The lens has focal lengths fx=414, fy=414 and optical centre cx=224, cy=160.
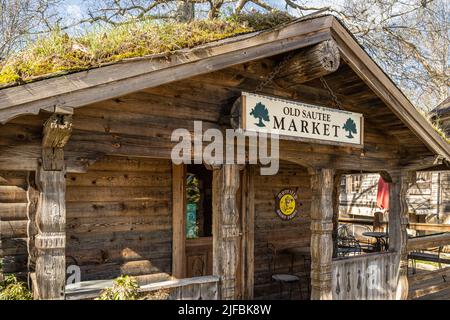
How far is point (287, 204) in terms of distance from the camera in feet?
28.5

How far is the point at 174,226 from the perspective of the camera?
688cm

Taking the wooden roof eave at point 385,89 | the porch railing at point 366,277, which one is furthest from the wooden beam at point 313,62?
the porch railing at point 366,277

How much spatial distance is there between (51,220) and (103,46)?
1838 mm

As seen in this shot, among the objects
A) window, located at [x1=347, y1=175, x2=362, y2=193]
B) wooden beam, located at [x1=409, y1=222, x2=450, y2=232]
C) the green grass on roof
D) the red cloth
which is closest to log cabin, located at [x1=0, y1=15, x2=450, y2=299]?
the green grass on roof

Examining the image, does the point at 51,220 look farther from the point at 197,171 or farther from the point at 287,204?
the point at 287,204

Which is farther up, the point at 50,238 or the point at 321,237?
the point at 50,238

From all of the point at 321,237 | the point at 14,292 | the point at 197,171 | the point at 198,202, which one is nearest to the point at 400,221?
the point at 321,237

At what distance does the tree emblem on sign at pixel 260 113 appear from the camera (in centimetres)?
529

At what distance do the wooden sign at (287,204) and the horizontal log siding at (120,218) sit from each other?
2566 millimetres

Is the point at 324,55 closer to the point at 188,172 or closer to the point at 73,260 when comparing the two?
the point at 188,172

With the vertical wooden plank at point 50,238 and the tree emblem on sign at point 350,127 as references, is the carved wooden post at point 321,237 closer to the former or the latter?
the tree emblem on sign at point 350,127

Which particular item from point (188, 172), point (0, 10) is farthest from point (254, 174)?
point (0, 10)

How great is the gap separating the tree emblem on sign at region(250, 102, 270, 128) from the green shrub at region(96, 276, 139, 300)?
244cm
